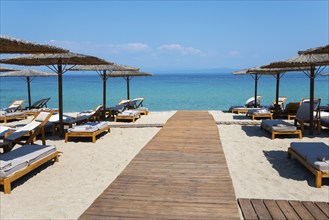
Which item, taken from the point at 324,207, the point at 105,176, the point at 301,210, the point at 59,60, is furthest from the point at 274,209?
the point at 59,60

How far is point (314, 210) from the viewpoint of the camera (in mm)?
3473

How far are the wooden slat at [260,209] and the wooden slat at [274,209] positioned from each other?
0.04m

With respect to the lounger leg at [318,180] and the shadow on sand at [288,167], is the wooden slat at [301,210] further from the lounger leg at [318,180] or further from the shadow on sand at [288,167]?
the shadow on sand at [288,167]

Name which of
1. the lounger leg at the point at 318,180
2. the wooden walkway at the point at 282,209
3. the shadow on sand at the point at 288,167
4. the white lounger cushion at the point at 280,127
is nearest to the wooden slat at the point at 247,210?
the wooden walkway at the point at 282,209

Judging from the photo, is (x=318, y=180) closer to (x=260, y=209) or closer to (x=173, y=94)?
(x=260, y=209)

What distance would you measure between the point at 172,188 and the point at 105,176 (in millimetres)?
1318

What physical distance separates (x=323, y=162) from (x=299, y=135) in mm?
3259

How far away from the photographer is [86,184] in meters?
4.47

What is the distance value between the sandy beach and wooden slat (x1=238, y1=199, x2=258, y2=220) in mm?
286

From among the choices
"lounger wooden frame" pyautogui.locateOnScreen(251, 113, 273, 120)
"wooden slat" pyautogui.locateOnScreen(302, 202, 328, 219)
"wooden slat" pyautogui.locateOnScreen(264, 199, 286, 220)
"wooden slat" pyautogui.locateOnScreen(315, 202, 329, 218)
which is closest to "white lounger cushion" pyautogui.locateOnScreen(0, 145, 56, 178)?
"wooden slat" pyautogui.locateOnScreen(264, 199, 286, 220)

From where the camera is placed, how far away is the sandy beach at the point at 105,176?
3.78 metres

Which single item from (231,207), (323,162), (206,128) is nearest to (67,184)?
(231,207)

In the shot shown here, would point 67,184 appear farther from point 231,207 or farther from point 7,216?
point 231,207

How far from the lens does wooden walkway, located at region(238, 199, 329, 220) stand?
3309 mm
